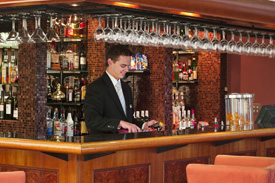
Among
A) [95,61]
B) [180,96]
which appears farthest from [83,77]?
[180,96]

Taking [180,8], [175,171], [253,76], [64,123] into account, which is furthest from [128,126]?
[253,76]

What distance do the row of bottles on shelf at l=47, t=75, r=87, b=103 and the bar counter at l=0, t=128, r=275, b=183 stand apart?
2.35 metres

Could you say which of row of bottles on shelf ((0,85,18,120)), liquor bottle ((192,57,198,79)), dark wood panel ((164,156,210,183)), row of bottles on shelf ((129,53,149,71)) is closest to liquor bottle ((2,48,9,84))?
row of bottles on shelf ((0,85,18,120))

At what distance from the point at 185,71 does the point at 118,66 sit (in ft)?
10.9

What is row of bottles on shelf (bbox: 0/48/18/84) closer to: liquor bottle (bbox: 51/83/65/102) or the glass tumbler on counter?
liquor bottle (bbox: 51/83/65/102)

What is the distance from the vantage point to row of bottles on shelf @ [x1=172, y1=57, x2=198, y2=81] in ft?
26.4

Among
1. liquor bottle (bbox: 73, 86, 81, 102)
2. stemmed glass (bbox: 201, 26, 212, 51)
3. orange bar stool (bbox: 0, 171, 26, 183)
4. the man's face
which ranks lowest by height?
orange bar stool (bbox: 0, 171, 26, 183)

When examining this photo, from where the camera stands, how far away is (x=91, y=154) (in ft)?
12.6

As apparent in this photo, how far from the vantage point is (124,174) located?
4.09 m

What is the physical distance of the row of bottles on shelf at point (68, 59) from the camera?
668cm

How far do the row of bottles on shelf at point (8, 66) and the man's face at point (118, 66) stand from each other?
74.4 inches

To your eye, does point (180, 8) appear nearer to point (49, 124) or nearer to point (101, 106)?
point (101, 106)

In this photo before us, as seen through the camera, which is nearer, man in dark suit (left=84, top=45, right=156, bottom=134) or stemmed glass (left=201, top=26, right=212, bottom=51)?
man in dark suit (left=84, top=45, right=156, bottom=134)

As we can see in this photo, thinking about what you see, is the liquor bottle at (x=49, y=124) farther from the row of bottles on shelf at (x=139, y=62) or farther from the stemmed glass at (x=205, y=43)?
the stemmed glass at (x=205, y=43)
